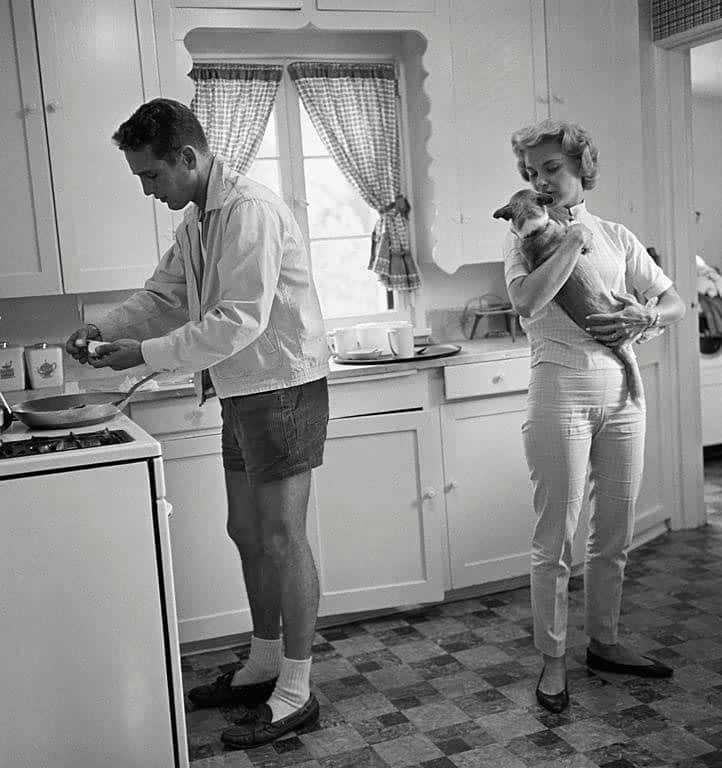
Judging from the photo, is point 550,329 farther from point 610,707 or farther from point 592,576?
point 610,707

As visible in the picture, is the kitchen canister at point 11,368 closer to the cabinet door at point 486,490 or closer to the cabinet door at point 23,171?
the cabinet door at point 23,171

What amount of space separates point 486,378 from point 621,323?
36.9 inches

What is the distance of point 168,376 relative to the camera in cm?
313

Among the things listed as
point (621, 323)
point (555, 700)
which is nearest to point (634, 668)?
point (555, 700)

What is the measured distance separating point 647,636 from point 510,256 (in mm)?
1265

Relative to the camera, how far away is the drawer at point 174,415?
2936 millimetres

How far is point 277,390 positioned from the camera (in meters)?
2.36

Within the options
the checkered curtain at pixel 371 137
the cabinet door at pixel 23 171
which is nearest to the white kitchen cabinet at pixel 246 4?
the checkered curtain at pixel 371 137

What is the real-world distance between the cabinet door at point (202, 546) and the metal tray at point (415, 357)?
0.52 meters

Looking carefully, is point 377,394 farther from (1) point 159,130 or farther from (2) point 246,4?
(2) point 246,4

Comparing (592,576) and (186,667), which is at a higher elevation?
(592,576)

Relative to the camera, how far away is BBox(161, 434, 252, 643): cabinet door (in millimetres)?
2996

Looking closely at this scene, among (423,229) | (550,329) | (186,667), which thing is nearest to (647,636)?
(550,329)

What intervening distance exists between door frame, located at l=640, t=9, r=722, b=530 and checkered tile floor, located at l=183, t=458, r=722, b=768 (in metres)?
0.72
